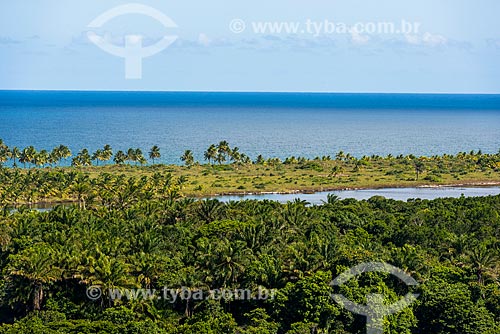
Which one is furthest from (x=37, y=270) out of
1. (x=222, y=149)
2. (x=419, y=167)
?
(x=419, y=167)

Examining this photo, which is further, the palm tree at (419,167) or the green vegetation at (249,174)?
the palm tree at (419,167)

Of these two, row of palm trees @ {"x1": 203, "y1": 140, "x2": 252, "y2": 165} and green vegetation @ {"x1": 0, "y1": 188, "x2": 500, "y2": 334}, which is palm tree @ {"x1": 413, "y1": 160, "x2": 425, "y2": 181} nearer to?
row of palm trees @ {"x1": 203, "y1": 140, "x2": 252, "y2": 165}

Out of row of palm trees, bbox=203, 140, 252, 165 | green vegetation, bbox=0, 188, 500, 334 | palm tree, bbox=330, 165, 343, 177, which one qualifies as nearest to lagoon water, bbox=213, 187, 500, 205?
palm tree, bbox=330, 165, 343, 177

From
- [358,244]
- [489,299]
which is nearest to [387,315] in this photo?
[489,299]

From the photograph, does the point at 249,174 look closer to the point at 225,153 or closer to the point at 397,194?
the point at 225,153

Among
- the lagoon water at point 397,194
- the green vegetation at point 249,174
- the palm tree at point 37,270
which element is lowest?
the lagoon water at point 397,194

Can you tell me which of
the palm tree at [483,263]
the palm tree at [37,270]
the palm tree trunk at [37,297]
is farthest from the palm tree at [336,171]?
the palm tree trunk at [37,297]

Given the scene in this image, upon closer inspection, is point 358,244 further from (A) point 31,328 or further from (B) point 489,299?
(A) point 31,328

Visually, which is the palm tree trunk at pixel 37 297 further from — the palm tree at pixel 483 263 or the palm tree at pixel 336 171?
the palm tree at pixel 336 171

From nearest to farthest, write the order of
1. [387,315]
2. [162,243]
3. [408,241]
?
[387,315], [162,243], [408,241]
